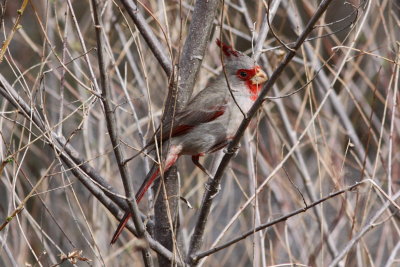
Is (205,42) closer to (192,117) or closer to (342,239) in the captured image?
(192,117)

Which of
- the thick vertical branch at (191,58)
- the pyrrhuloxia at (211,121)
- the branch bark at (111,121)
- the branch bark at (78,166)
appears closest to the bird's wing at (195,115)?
the pyrrhuloxia at (211,121)

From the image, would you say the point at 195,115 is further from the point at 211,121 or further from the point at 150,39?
the point at 150,39

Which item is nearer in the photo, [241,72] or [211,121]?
[211,121]

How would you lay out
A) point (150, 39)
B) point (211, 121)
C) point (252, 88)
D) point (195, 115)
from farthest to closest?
point (252, 88)
point (211, 121)
point (195, 115)
point (150, 39)

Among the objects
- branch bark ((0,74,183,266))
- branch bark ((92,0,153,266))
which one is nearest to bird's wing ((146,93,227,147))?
branch bark ((0,74,183,266))

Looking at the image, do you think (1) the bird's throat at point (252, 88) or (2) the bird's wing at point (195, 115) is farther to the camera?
(1) the bird's throat at point (252, 88)

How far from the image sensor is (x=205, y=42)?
11.1 feet

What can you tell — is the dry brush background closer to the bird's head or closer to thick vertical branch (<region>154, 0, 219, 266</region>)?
thick vertical branch (<region>154, 0, 219, 266</region>)

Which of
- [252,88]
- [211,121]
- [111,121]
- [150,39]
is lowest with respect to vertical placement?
[211,121]

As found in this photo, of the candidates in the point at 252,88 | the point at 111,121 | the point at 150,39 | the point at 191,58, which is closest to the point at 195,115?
the point at 252,88

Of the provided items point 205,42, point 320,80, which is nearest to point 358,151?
point 320,80

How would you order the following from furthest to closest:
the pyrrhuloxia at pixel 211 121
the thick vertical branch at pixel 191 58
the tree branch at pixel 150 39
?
the pyrrhuloxia at pixel 211 121, the thick vertical branch at pixel 191 58, the tree branch at pixel 150 39

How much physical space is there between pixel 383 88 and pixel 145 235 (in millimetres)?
3743

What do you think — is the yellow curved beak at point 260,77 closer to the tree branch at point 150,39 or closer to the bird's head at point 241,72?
the bird's head at point 241,72
